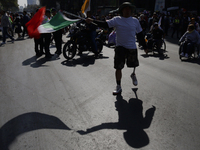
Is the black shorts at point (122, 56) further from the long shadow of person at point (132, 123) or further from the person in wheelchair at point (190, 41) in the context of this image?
the person in wheelchair at point (190, 41)

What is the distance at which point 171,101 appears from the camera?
14.2 ft

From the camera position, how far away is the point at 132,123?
344 cm

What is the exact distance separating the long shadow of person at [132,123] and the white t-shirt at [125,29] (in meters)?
1.17

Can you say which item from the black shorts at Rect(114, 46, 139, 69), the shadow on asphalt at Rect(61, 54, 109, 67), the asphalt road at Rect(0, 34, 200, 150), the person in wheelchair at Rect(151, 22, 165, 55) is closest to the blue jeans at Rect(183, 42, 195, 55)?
the person in wheelchair at Rect(151, 22, 165, 55)

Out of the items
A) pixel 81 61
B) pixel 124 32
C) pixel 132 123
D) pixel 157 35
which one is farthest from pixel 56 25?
pixel 157 35

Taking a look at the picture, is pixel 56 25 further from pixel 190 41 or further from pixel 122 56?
pixel 190 41

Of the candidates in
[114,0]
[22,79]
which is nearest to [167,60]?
[22,79]

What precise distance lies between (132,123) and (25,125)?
165cm

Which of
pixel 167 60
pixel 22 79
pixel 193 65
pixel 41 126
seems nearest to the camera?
pixel 41 126

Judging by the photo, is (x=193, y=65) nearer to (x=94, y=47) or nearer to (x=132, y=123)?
(x=94, y=47)

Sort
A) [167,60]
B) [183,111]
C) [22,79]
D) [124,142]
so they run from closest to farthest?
[124,142] → [183,111] → [22,79] → [167,60]

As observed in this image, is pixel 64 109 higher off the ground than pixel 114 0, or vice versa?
pixel 114 0

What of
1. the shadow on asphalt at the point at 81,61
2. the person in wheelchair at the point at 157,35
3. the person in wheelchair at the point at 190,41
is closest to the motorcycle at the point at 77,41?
the shadow on asphalt at the point at 81,61

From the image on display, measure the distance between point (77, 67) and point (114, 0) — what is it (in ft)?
207
